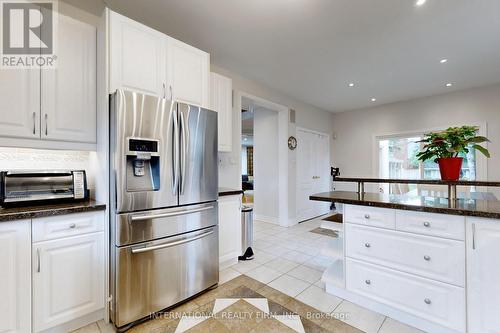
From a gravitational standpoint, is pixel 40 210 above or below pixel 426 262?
above

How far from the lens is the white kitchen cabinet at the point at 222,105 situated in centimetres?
278

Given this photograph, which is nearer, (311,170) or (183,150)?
(183,150)

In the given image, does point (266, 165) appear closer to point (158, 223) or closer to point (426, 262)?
point (158, 223)

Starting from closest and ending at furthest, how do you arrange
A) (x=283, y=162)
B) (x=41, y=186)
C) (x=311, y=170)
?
(x=41, y=186), (x=283, y=162), (x=311, y=170)

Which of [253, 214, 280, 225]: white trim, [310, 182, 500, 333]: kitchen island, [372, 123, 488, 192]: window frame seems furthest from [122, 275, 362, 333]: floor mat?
[372, 123, 488, 192]: window frame

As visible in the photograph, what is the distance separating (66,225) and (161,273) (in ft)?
2.57

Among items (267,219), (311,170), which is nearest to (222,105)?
(267,219)

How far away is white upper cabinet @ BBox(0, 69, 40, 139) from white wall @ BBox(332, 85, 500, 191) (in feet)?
19.9

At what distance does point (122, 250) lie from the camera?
1621 millimetres

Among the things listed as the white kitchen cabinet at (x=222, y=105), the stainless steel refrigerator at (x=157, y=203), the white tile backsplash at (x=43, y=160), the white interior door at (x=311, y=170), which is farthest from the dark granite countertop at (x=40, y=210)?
the white interior door at (x=311, y=170)

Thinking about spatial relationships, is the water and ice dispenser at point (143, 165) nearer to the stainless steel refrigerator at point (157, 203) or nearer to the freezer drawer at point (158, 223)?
the stainless steel refrigerator at point (157, 203)

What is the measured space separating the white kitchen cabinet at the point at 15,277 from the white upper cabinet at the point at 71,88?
2.36 ft

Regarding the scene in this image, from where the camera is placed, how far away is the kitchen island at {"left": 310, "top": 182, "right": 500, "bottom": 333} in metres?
1.40

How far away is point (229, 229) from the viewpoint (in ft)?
8.68
